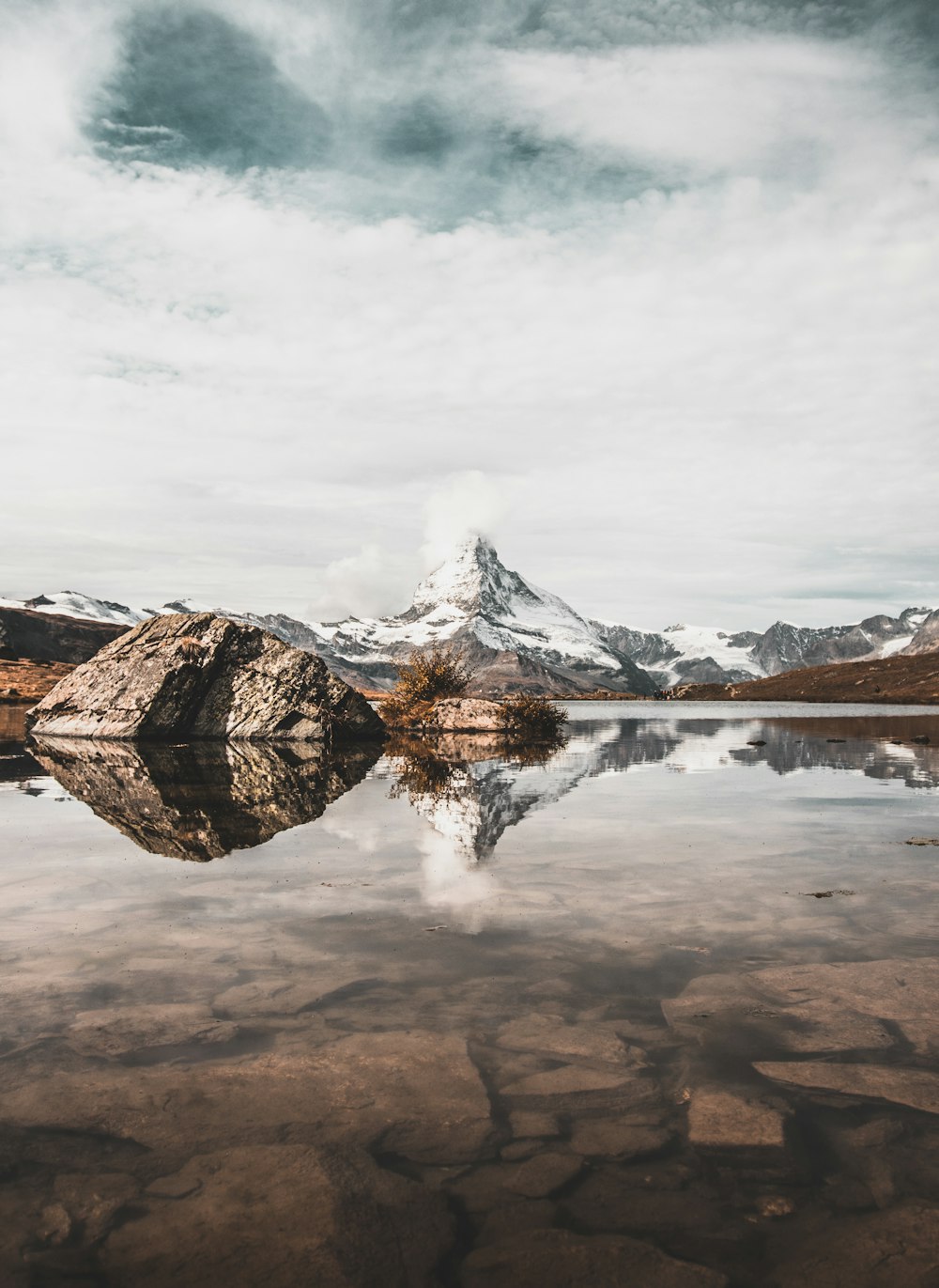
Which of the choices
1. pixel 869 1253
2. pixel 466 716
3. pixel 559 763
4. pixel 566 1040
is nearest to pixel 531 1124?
pixel 566 1040

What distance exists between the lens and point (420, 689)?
175ft

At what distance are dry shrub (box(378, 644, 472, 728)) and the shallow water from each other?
39.6 m

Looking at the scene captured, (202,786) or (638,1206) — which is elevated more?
(202,786)

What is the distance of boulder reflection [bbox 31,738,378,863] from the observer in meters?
14.8

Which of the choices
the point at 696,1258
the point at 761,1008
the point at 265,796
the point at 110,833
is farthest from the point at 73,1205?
the point at 265,796

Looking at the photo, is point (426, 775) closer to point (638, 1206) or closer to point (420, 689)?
point (638, 1206)

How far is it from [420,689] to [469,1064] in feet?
156

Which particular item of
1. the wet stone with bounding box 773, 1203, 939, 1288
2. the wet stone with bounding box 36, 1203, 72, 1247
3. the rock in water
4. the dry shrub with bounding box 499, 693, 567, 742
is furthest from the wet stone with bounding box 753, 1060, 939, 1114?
the dry shrub with bounding box 499, 693, 567, 742

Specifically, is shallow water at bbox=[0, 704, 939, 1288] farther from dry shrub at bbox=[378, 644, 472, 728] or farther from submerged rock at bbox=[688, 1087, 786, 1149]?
dry shrub at bbox=[378, 644, 472, 728]

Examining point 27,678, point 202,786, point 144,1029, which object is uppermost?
point 27,678

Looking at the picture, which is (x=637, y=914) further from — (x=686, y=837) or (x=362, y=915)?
(x=686, y=837)

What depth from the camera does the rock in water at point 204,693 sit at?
41094mm

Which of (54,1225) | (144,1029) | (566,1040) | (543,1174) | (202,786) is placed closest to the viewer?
(54,1225)

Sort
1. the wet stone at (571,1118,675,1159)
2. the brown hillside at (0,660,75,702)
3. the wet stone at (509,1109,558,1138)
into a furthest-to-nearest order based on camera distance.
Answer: the brown hillside at (0,660,75,702)
the wet stone at (509,1109,558,1138)
the wet stone at (571,1118,675,1159)
